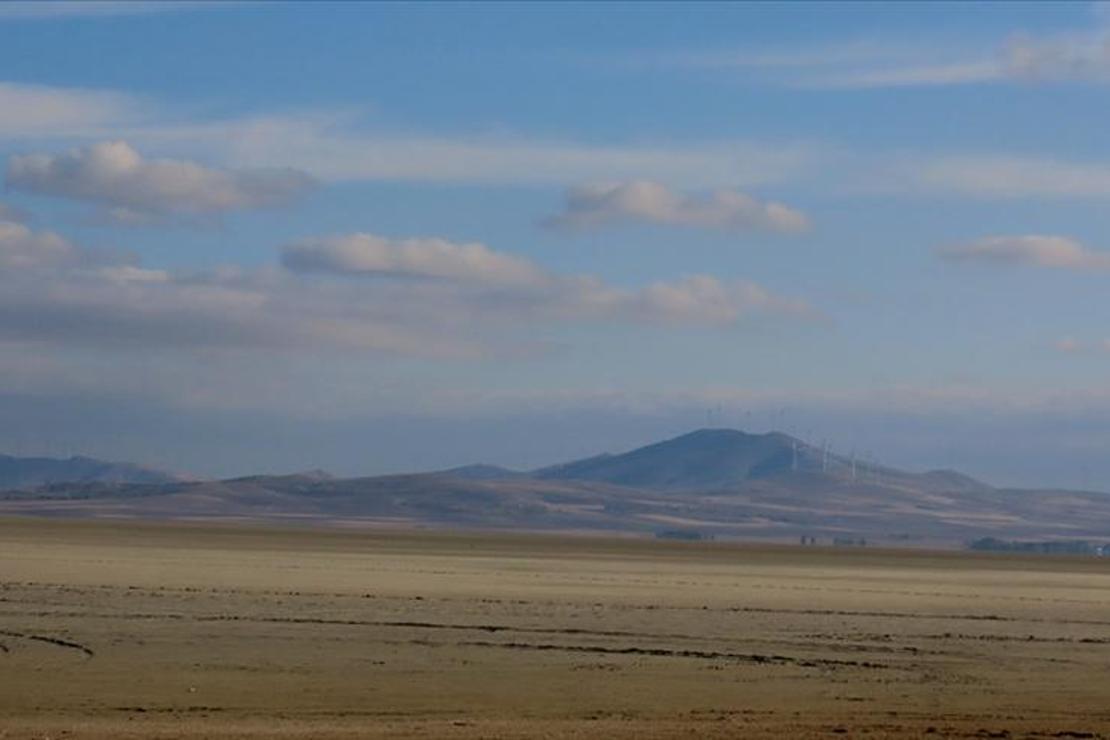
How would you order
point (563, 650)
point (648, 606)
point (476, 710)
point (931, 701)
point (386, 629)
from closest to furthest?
point (476, 710) → point (931, 701) → point (563, 650) → point (386, 629) → point (648, 606)

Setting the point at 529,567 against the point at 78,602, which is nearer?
the point at 78,602

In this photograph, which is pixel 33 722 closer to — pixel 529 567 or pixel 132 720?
pixel 132 720

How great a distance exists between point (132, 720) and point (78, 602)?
56.0 feet

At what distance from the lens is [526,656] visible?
94.7 ft

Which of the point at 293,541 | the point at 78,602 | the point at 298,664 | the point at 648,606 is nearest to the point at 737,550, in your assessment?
the point at 293,541

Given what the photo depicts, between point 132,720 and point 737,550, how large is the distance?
257 ft

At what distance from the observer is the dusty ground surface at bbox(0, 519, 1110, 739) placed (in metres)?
21.7

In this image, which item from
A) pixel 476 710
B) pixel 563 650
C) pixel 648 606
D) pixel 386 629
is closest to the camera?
pixel 476 710

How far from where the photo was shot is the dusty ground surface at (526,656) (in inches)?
854

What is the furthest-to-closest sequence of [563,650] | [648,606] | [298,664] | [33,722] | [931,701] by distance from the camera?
[648,606], [563,650], [298,664], [931,701], [33,722]

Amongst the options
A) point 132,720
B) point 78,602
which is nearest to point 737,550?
point 78,602

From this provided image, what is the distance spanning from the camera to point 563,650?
98.2 feet

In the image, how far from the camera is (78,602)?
3756 cm

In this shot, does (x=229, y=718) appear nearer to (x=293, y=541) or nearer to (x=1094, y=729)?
(x=1094, y=729)
